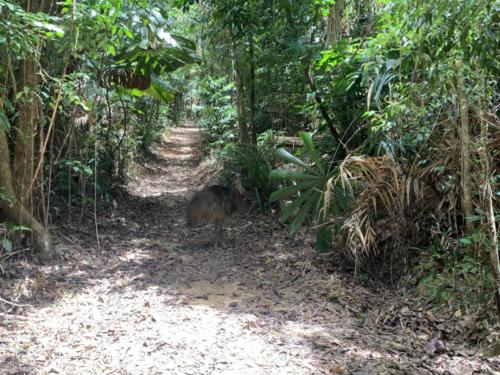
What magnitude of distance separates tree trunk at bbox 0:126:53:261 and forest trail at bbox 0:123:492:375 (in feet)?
0.93

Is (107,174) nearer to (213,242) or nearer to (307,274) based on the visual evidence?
(213,242)

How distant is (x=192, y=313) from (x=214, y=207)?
2.59 meters

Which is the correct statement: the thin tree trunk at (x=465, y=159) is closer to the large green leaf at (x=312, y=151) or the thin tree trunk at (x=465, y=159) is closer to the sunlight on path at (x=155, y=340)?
the large green leaf at (x=312, y=151)

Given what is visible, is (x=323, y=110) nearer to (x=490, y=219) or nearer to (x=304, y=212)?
(x=304, y=212)

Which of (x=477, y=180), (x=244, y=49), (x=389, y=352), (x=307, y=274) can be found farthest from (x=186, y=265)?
(x=244, y=49)

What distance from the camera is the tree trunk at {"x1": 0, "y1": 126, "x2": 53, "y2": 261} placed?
5.96 m

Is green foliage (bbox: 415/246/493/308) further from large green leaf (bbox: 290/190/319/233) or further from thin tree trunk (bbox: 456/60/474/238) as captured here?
large green leaf (bbox: 290/190/319/233)

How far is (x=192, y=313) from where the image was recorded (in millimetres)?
5070

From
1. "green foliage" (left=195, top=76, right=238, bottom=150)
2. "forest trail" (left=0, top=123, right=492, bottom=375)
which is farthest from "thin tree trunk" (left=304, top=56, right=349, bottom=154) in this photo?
"green foliage" (left=195, top=76, right=238, bottom=150)

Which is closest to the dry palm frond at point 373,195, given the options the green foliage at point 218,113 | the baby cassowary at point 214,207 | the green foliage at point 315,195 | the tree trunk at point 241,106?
the green foliage at point 315,195

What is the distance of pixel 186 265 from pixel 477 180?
12.5 feet

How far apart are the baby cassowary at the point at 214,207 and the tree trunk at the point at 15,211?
6.98 ft

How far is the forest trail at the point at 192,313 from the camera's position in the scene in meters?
4.09

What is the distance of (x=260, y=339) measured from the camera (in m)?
4.52
